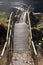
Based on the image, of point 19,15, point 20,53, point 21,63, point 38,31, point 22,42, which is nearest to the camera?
point 21,63

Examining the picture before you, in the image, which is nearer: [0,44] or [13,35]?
[13,35]

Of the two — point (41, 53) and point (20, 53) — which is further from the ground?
point (20, 53)

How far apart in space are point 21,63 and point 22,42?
3.10 m

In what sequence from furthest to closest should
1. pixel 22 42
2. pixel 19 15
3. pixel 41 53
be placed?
pixel 19 15
pixel 41 53
pixel 22 42

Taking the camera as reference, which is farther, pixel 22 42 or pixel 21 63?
pixel 22 42

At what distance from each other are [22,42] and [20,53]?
148 cm

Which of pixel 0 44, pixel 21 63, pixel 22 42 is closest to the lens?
pixel 21 63

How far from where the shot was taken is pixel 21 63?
1280 centimetres

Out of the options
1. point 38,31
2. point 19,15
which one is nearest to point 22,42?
point 38,31

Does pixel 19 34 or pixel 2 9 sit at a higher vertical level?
pixel 19 34

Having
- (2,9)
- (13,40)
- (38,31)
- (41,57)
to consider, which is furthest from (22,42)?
(2,9)

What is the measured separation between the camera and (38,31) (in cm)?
2109

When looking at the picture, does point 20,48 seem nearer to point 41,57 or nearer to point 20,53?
point 20,53

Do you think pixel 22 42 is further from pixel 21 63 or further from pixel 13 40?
pixel 21 63
